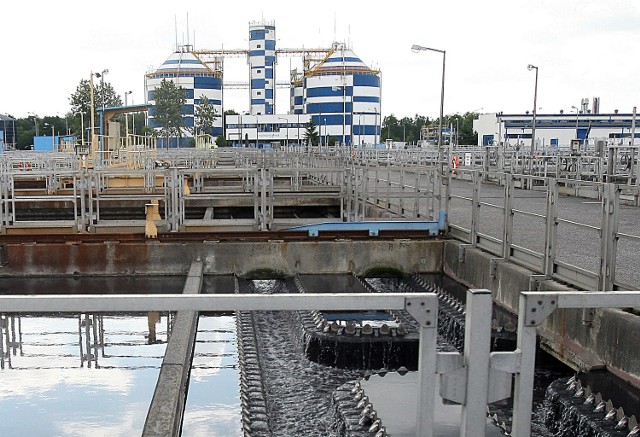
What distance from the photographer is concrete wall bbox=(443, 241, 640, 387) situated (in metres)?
6.62

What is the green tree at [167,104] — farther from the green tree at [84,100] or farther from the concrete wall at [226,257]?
the concrete wall at [226,257]

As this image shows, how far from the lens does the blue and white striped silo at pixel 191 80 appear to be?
4914 inches

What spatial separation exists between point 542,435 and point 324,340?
2878 millimetres

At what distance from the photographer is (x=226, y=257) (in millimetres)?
12570

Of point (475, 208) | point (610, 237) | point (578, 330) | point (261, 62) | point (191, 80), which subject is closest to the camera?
point (610, 237)

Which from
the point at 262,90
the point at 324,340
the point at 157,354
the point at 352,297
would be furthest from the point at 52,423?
the point at 262,90

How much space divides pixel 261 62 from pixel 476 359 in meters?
129

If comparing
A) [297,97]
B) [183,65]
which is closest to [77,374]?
[183,65]

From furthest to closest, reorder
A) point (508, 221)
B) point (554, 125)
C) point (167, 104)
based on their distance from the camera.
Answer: point (167, 104), point (554, 125), point (508, 221)

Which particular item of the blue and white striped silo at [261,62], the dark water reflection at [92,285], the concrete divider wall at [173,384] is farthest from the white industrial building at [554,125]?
the concrete divider wall at [173,384]

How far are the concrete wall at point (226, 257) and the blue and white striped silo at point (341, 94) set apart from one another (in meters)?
104

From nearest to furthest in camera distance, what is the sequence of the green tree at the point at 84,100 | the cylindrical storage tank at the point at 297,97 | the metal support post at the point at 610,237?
the metal support post at the point at 610,237 → the green tree at the point at 84,100 → the cylindrical storage tank at the point at 297,97

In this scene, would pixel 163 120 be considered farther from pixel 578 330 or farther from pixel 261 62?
pixel 578 330

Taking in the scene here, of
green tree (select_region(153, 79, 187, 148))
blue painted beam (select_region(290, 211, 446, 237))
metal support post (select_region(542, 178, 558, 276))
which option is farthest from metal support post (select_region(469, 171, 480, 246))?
green tree (select_region(153, 79, 187, 148))
